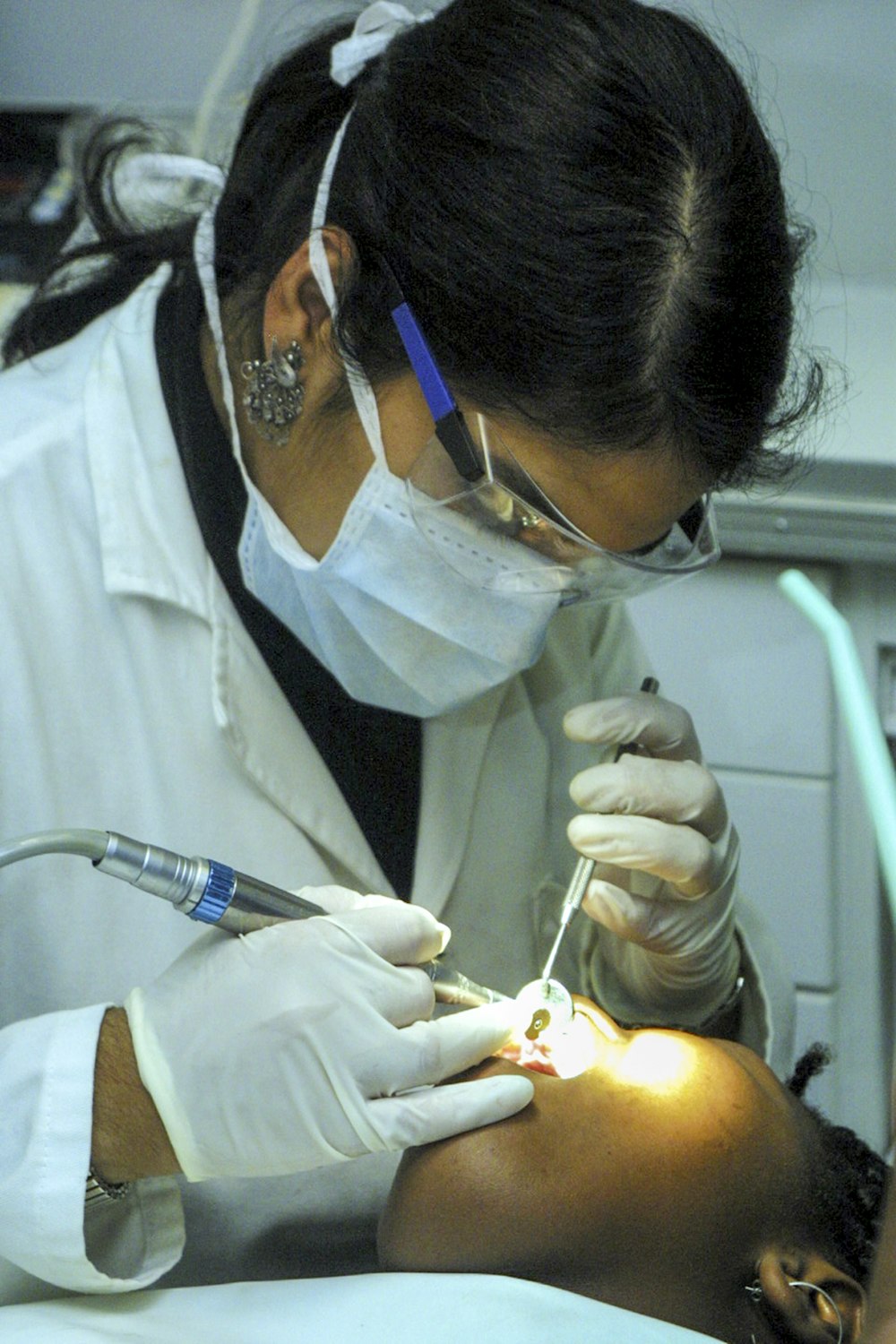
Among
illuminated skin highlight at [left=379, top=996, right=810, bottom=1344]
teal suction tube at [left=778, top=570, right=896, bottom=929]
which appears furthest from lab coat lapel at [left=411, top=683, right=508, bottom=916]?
teal suction tube at [left=778, top=570, right=896, bottom=929]

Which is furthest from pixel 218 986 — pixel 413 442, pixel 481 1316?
pixel 413 442

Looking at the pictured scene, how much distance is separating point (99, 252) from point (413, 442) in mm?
576

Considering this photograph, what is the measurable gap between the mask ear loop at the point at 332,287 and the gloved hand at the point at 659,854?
15.9 inches

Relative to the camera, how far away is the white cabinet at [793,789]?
6.91 ft

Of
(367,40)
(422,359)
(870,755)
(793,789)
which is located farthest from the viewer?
(793,789)

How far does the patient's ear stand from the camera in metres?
1.12

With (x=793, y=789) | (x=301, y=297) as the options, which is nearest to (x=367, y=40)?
(x=301, y=297)

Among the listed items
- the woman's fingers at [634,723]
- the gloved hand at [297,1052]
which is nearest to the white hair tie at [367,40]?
the woman's fingers at [634,723]

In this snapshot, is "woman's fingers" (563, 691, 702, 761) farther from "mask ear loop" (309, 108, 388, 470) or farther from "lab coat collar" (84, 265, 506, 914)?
"mask ear loop" (309, 108, 388, 470)

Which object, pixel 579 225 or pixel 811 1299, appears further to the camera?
pixel 811 1299

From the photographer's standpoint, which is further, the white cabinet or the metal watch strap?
the white cabinet

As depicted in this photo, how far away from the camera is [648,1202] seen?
113 cm

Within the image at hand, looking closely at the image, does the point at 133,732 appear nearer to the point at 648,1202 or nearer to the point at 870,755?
the point at 648,1202

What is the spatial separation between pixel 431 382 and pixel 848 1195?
86 centimetres
